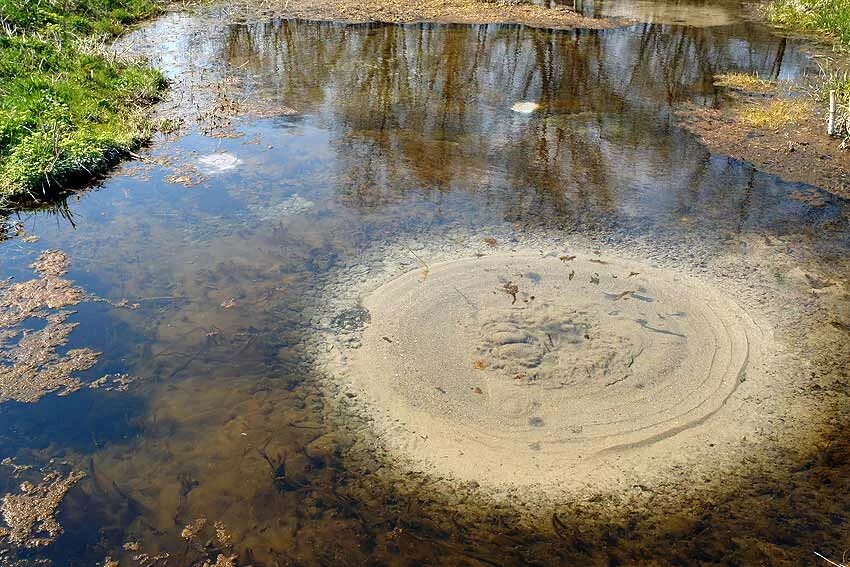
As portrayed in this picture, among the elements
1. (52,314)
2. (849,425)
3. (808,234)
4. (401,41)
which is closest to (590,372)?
(849,425)

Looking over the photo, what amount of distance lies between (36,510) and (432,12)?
43.4 feet

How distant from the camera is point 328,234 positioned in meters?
5.93

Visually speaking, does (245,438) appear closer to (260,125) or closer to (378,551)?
(378,551)

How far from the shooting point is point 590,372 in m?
4.33

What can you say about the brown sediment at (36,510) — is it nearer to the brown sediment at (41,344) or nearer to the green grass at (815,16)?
the brown sediment at (41,344)

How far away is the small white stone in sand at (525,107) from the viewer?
891 centimetres

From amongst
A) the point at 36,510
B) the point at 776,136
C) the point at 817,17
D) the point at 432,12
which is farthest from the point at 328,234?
the point at 817,17

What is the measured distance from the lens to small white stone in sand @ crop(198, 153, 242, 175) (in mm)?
7188

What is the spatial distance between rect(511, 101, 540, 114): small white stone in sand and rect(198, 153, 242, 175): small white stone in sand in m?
3.88

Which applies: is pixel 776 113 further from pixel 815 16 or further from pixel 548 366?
pixel 548 366

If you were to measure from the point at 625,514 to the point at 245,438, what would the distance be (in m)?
2.21

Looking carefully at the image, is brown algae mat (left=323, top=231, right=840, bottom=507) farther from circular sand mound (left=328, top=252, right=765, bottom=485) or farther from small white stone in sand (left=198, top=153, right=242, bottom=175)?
small white stone in sand (left=198, top=153, right=242, bottom=175)

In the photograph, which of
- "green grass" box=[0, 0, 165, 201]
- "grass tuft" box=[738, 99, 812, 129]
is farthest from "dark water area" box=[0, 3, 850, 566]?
"grass tuft" box=[738, 99, 812, 129]

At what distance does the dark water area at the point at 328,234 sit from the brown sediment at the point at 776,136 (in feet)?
1.03
